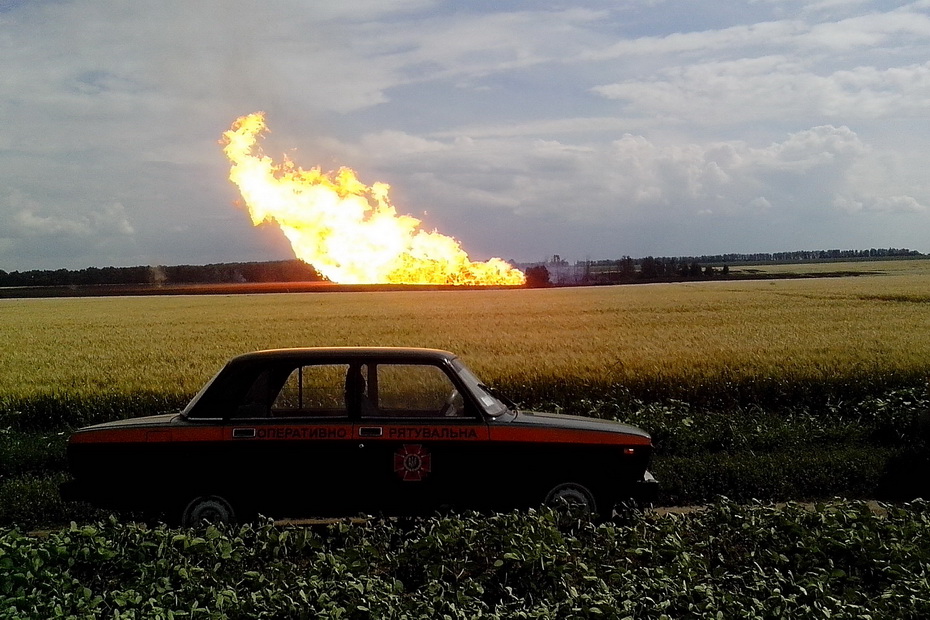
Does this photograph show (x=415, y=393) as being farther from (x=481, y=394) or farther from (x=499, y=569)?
(x=499, y=569)

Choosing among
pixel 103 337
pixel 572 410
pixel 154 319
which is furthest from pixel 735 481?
pixel 154 319

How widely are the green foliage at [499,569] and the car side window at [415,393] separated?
123 centimetres

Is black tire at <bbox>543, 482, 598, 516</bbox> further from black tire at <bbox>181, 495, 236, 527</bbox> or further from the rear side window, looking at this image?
black tire at <bbox>181, 495, 236, 527</bbox>

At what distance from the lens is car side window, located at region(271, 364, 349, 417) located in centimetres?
736

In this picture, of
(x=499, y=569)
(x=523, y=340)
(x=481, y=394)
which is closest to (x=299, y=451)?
(x=481, y=394)

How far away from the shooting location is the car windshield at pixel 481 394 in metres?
7.42

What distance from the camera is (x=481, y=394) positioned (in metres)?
7.55

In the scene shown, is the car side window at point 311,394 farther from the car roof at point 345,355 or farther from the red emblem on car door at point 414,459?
the red emblem on car door at point 414,459

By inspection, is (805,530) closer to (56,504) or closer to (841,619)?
(841,619)

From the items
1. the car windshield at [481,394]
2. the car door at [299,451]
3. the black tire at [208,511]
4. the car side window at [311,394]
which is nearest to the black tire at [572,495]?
the car windshield at [481,394]

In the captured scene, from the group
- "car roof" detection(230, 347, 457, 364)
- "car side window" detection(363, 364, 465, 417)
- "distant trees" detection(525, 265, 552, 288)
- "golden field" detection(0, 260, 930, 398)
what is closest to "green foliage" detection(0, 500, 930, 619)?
"car side window" detection(363, 364, 465, 417)

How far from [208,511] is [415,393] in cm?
215

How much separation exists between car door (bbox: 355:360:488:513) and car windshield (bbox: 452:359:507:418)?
0.12 m

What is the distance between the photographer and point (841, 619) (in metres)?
4.52
